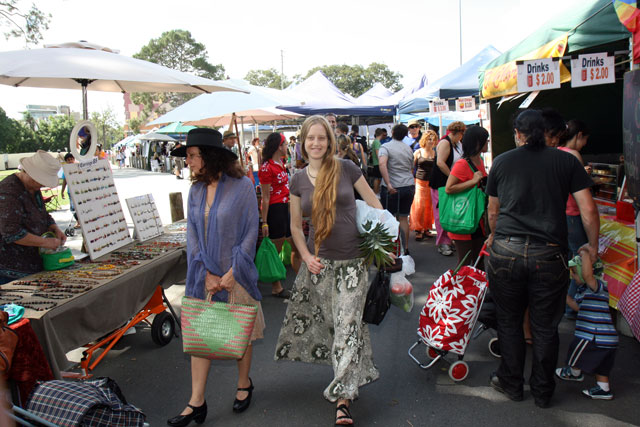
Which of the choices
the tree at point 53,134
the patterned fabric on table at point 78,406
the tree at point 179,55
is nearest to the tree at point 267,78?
the tree at point 179,55

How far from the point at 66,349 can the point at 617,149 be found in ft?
26.9

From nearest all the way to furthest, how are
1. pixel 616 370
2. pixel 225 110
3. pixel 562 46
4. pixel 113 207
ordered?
pixel 616 370 < pixel 113 207 < pixel 562 46 < pixel 225 110

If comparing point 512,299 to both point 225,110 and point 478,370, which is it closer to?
point 478,370

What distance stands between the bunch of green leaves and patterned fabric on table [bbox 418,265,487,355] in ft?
2.58

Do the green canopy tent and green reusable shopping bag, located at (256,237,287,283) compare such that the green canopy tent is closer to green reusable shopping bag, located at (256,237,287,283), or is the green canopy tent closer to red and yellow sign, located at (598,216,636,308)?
red and yellow sign, located at (598,216,636,308)

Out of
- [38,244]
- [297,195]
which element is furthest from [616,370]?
[38,244]

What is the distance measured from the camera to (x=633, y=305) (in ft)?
11.2

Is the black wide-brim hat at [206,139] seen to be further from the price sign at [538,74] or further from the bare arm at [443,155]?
the price sign at [538,74]

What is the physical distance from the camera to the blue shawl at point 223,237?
301cm

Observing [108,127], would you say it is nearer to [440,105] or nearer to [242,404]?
[440,105]

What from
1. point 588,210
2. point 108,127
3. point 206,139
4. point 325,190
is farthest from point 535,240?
point 108,127

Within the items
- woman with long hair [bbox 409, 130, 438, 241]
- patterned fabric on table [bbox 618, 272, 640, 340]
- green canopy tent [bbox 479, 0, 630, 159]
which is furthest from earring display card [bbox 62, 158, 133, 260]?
woman with long hair [bbox 409, 130, 438, 241]

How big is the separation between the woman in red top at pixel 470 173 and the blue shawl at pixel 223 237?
7.27ft

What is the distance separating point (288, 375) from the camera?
3807mm
